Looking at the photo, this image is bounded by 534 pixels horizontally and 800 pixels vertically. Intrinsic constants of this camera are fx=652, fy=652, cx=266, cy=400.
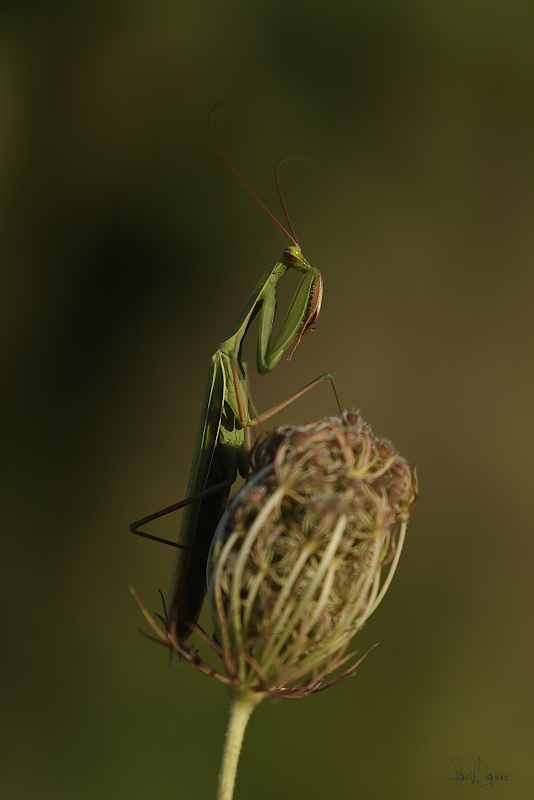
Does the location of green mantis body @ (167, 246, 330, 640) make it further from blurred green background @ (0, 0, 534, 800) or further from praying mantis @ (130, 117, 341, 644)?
blurred green background @ (0, 0, 534, 800)

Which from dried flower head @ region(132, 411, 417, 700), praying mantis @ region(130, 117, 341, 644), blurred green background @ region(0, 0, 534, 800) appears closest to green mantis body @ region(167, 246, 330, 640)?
praying mantis @ region(130, 117, 341, 644)

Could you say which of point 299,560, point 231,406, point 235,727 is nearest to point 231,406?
point 231,406

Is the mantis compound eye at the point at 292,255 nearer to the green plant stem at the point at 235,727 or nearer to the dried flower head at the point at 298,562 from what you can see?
the dried flower head at the point at 298,562

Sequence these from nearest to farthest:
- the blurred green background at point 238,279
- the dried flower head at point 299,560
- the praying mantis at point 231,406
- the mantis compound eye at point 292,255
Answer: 1. the dried flower head at point 299,560
2. the praying mantis at point 231,406
3. the mantis compound eye at point 292,255
4. the blurred green background at point 238,279

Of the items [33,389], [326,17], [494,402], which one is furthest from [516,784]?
[326,17]

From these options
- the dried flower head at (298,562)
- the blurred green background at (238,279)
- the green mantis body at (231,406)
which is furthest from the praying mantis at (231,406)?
the blurred green background at (238,279)

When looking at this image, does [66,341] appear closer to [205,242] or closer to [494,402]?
[205,242]
